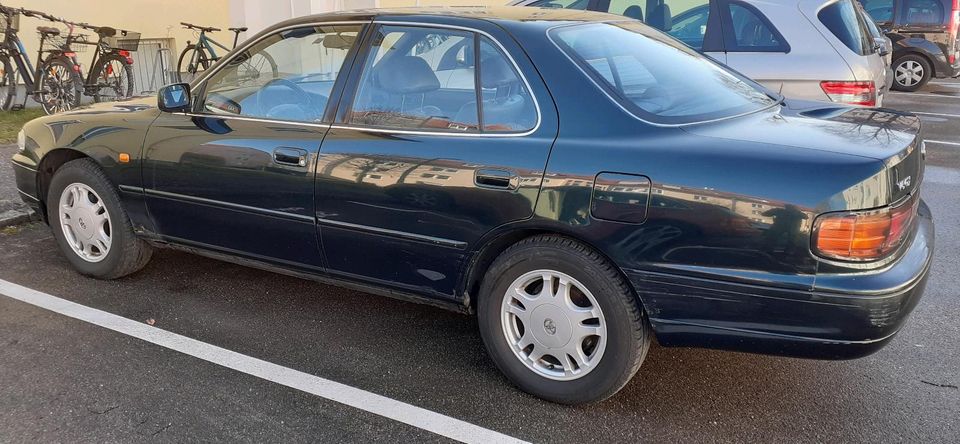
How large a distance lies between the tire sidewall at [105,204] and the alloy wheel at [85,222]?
3cm

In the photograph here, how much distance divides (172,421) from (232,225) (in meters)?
1.10

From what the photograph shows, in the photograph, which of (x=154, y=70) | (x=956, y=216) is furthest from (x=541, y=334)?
(x=154, y=70)

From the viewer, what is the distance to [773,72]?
5.84 m

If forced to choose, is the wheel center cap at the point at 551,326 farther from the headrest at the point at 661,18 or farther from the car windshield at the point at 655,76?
the headrest at the point at 661,18

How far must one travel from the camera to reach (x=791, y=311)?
259cm

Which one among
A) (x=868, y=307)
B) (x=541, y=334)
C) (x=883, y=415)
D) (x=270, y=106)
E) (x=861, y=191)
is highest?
(x=270, y=106)

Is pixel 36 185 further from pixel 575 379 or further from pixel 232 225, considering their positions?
pixel 575 379

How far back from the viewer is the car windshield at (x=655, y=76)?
3012mm

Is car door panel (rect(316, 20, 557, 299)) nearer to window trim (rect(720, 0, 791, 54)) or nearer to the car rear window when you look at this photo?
window trim (rect(720, 0, 791, 54))

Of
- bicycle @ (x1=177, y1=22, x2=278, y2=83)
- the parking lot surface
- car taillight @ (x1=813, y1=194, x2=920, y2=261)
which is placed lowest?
the parking lot surface

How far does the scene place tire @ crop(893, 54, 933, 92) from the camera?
1381 centimetres

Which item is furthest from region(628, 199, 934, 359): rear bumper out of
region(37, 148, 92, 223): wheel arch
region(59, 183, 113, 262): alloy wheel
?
region(37, 148, 92, 223): wheel arch

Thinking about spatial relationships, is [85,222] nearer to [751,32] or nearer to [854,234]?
[854,234]

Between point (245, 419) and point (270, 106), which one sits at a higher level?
point (270, 106)
